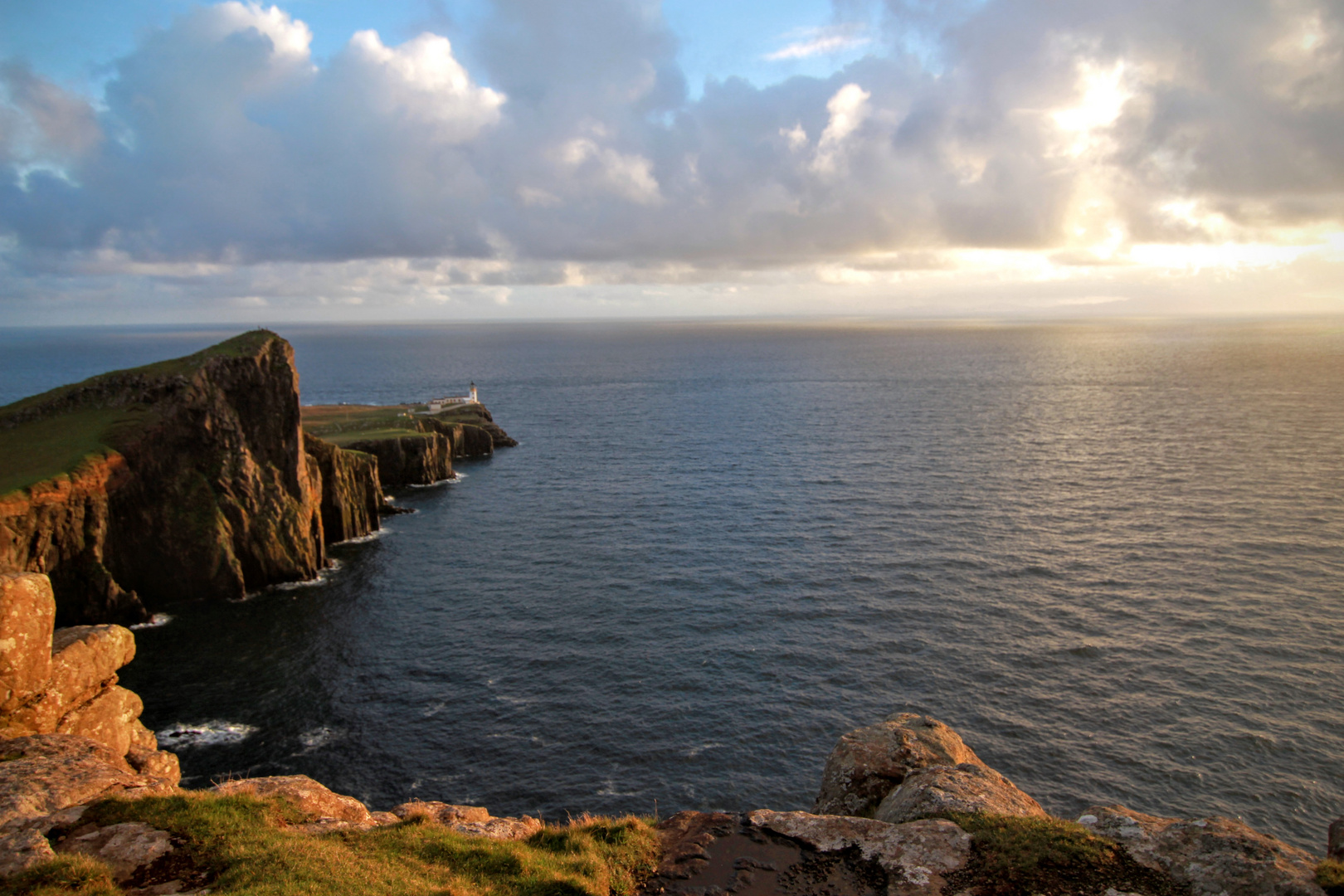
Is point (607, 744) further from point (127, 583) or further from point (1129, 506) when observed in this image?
point (1129, 506)

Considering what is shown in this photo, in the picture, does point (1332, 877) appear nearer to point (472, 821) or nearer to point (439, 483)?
point (472, 821)

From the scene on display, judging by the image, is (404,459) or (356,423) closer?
(404,459)

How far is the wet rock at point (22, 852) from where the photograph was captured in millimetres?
14508

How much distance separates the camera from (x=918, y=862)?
1764cm

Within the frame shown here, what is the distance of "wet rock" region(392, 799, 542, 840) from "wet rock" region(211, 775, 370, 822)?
1346 millimetres

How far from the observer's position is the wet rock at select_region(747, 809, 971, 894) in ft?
56.5

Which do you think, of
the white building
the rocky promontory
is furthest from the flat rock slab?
the white building

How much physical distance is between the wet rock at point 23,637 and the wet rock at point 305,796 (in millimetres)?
8704

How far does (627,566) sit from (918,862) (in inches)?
1804

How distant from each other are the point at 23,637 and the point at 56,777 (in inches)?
283

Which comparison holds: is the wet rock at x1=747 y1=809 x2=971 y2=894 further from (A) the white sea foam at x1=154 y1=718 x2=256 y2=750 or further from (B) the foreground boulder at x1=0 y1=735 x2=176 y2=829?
(A) the white sea foam at x1=154 y1=718 x2=256 y2=750

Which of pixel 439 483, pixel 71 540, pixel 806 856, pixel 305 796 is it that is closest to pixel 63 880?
pixel 305 796

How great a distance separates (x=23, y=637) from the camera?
923 inches

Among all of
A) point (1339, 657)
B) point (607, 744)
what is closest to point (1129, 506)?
point (1339, 657)
